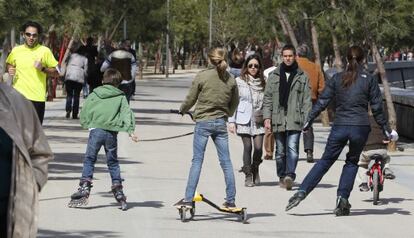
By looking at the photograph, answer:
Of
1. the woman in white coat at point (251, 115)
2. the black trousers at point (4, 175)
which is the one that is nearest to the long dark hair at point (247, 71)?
the woman in white coat at point (251, 115)

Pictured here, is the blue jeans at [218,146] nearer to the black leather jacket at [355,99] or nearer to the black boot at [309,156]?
the black leather jacket at [355,99]

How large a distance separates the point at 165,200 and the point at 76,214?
1.52 metres

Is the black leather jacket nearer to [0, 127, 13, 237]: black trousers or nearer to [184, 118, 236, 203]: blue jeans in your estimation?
[184, 118, 236, 203]: blue jeans

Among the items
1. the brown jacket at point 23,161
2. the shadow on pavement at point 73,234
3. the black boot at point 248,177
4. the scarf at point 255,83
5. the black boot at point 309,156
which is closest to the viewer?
the brown jacket at point 23,161

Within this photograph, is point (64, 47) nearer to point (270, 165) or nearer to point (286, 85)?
point (270, 165)

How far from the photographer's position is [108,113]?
458 inches

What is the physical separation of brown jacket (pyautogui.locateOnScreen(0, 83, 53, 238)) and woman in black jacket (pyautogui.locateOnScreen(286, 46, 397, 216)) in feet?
22.6

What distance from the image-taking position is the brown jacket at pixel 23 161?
467 centimetres

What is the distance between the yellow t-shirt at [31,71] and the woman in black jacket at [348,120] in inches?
137

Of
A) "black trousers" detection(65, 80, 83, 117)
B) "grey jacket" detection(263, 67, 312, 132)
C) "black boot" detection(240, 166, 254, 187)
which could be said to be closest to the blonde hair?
"grey jacket" detection(263, 67, 312, 132)

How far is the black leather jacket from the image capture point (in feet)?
38.5

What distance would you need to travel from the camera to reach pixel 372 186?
42.3 feet

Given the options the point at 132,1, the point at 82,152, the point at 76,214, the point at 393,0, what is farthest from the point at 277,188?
the point at 132,1

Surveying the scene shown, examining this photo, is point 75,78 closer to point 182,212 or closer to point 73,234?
point 182,212
